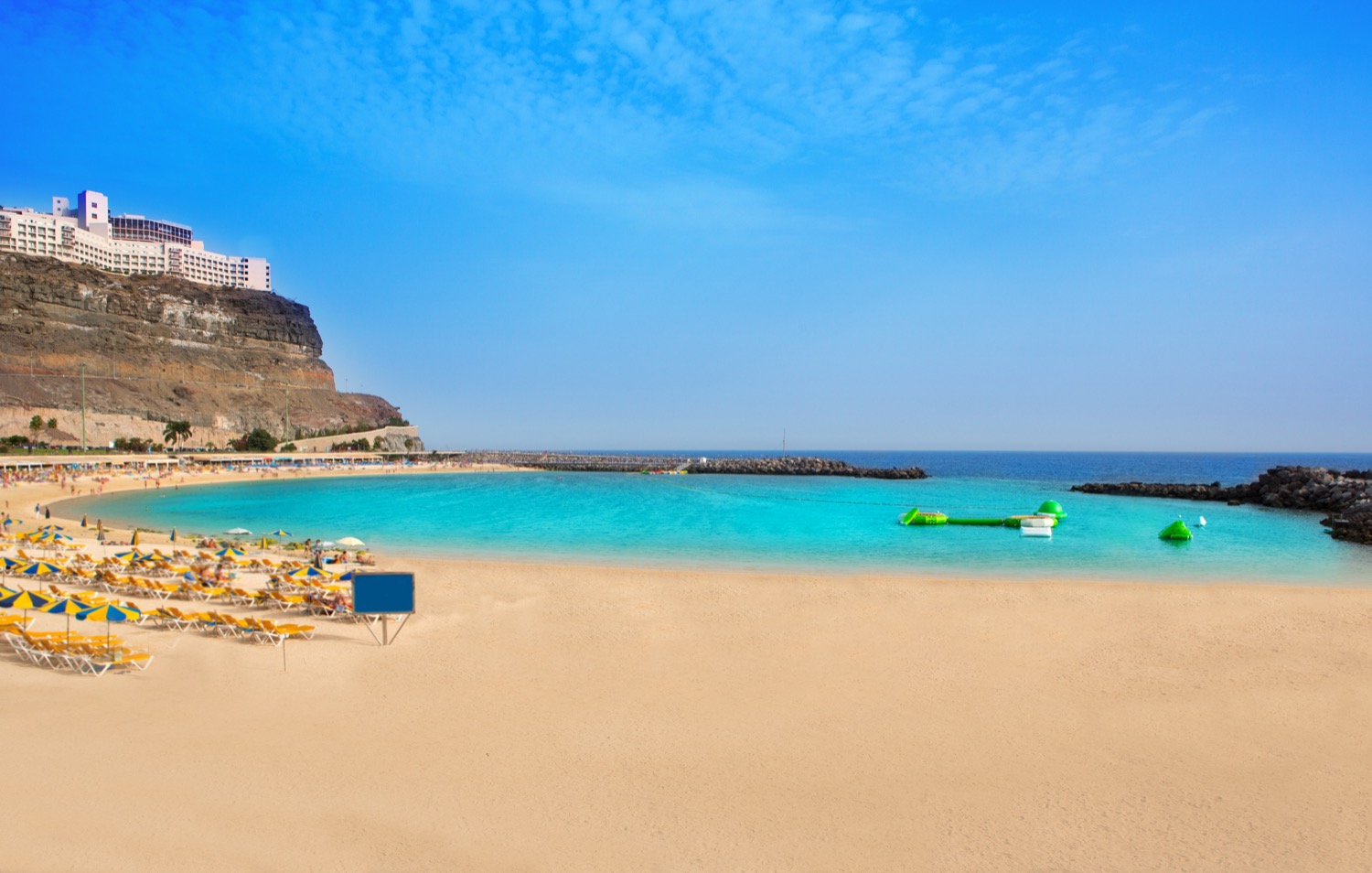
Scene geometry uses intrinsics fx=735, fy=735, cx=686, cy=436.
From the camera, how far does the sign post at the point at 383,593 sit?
10.9 meters

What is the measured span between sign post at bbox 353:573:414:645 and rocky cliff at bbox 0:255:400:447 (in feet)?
260

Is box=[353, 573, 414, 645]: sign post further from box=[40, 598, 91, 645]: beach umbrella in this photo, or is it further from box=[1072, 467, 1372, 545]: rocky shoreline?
box=[1072, 467, 1372, 545]: rocky shoreline

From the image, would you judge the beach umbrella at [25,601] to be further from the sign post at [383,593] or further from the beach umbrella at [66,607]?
the sign post at [383,593]

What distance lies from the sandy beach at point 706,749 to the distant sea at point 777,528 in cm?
836

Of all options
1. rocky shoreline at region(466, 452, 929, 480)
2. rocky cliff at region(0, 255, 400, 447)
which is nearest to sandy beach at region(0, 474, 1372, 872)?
rocky shoreline at region(466, 452, 929, 480)

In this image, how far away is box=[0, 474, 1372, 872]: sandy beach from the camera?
18.3 ft

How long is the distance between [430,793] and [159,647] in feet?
22.5

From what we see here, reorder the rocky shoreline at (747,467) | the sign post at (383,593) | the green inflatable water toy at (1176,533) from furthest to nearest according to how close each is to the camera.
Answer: the rocky shoreline at (747,467)
the green inflatable water toy at (1176,533)
the sign post at (383,593)

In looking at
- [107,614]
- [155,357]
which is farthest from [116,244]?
[107,614]

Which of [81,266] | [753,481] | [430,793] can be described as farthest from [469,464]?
[430,793]

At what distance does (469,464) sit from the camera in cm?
8812

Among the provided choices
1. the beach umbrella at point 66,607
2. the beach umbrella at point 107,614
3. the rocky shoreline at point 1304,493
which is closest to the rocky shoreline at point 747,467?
the rocky shoreline at point 1304,493

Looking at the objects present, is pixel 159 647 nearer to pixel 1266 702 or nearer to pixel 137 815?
pixel 137 815

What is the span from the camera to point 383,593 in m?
10.9
